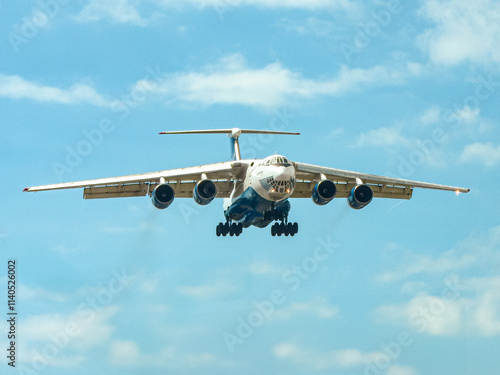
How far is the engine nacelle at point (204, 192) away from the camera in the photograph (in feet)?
101

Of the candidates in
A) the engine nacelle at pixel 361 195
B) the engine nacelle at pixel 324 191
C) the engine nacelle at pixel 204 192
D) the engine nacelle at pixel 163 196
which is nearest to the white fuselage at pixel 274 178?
the engine nacelle at pixel 204 192

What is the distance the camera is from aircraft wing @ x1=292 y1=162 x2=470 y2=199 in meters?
32.5

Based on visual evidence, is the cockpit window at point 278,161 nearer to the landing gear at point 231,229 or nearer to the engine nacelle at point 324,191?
the engine nacelle at point 324,191

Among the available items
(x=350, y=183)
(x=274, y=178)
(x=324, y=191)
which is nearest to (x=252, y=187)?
(x=274, y=178)

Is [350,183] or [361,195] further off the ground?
[350,183]

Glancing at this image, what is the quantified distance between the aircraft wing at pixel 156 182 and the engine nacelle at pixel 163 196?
1.23m

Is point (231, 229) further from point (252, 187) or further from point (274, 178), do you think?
point (274, 178)

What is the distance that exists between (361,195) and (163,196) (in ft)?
22.8

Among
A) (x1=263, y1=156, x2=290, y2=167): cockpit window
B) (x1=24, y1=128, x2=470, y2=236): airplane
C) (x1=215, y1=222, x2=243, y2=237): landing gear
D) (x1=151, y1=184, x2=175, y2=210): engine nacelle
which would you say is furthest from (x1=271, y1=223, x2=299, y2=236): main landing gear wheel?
(x1=151, y1=184, x2=175, y2=210): engine nacelle

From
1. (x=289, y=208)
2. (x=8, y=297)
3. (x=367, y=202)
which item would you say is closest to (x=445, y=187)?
(x=367, y=202)

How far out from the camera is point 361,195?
31.9 metres

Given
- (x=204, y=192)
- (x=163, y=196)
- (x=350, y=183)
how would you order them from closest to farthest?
(x=163, y=196) < (x=204, y=192) < (x=350, y=183)

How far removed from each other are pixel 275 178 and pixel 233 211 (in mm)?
3298

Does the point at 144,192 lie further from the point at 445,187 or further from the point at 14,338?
the point at 445,187
